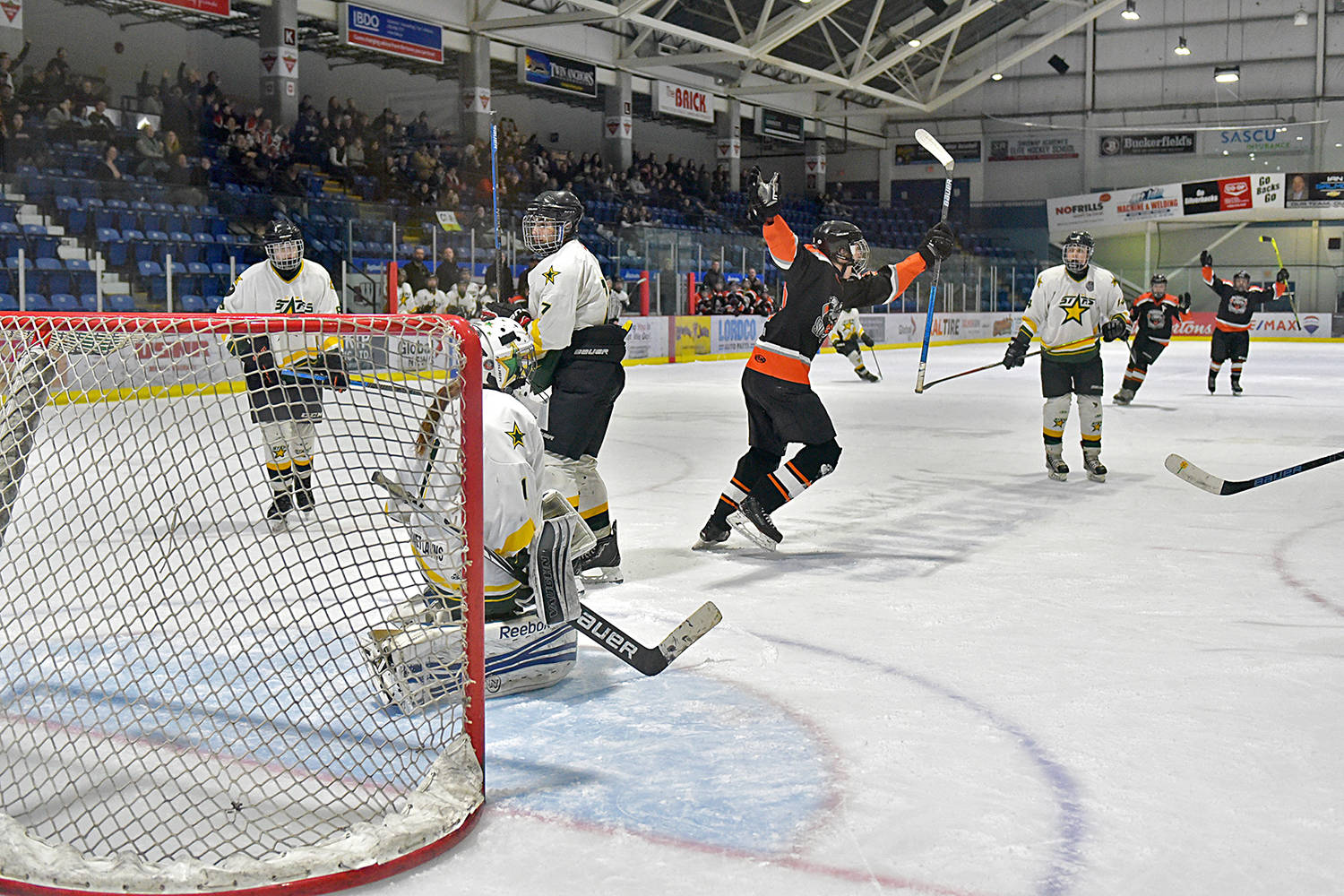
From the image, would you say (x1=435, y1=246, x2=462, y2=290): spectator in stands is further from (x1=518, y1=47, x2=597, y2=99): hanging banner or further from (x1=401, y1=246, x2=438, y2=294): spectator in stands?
(x1=518, y1=47, x2=597, y2=99): hanging banner

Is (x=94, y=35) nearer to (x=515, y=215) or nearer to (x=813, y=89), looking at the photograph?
(x=515, y=215)

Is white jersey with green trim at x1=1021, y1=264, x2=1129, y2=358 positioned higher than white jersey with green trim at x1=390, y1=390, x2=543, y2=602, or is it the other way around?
white jersey with green trim at x1=1021, y1=264, x2=1129, y2=358

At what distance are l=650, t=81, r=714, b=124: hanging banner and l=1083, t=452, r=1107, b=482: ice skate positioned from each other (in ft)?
58.6

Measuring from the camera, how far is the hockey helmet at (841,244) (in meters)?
5.37

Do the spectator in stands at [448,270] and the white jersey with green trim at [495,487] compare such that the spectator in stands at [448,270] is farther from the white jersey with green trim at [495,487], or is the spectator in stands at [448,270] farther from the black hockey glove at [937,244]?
the white jersey with green trim at [495,487]

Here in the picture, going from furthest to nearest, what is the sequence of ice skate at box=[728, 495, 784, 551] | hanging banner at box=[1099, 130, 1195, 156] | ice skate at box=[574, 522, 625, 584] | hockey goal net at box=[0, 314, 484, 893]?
hanging banner at box=[1099, 130, 1195, 156], ice skate at box=[728, 495, 784, 551], ice skate at box=[574, 522, 625, 584], hockey goal net at box=[0, 314, 484, 893]

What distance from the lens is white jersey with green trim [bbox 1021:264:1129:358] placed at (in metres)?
7.00

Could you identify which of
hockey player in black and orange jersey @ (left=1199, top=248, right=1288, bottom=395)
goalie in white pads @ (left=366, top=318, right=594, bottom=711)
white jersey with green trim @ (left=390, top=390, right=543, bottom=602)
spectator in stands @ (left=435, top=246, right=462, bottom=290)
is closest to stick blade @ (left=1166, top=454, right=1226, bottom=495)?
goalie in white pads @ (left=366, top=318, right=594, bottom=711)

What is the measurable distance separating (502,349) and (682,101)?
2198 centimetres

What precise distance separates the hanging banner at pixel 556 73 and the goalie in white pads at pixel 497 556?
18021 millimetres

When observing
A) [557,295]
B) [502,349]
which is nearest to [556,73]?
[557,295]

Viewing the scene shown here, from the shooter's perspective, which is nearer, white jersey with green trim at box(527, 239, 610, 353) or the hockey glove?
white jersey with green trim at box(527, 239, 610, 353)

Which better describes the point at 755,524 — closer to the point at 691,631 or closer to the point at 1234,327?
the point at 691,631

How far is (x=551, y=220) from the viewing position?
4379 mm
